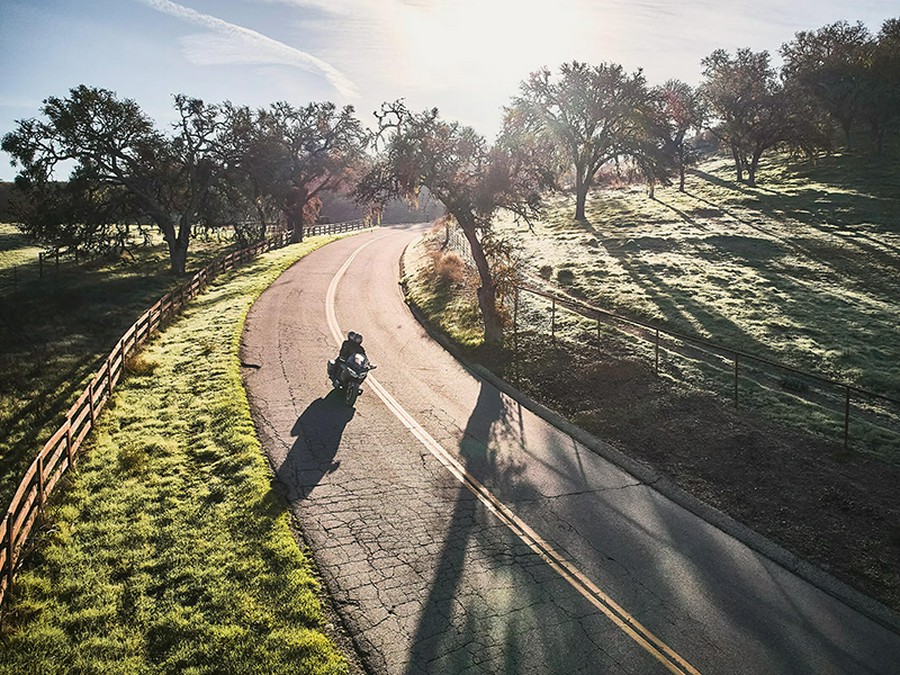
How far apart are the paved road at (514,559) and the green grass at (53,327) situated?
578cm

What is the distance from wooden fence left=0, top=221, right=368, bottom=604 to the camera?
27.0 feet

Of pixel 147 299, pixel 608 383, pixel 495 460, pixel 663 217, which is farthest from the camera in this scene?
pixel 663 217

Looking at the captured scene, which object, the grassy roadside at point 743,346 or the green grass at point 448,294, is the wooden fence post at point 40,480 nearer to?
the grassy roadside at point 743,346

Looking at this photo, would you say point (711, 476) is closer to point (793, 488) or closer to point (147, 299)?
point (793, 488)

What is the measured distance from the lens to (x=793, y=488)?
450 inches

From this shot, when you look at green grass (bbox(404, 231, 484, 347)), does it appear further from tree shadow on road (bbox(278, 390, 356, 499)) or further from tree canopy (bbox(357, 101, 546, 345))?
tree shadow on road (bbox(278, 390, 356, 499))

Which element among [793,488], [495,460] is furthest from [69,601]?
[793,488]

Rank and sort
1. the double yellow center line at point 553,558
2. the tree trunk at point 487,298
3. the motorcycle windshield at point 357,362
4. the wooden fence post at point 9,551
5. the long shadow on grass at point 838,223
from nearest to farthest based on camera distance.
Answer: the double yellow center line at point 553,558, the wooden fence post at point 9,551, the motorcycle windshield at point 357,362, the tree trunk at point 487,298, the long shadow on grass at point 838,223

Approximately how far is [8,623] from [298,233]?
48138mm

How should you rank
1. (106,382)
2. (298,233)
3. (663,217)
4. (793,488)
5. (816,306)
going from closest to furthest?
(793,488), (106,382), (816,306), (663,217), (298,233)

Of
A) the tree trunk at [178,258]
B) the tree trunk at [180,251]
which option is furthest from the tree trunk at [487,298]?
the tree trunk at [178,258]

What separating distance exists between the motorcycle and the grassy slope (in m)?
13.2

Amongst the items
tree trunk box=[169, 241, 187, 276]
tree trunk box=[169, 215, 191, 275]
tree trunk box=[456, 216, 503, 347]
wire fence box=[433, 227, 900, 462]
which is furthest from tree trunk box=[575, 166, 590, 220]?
tree trunk box=[456, 216, 503, 347]

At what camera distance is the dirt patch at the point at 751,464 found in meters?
9.70
